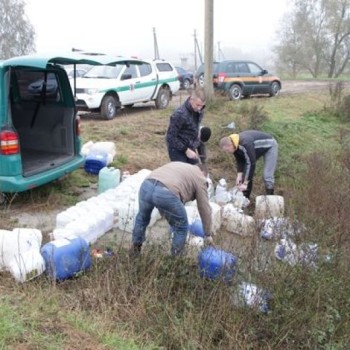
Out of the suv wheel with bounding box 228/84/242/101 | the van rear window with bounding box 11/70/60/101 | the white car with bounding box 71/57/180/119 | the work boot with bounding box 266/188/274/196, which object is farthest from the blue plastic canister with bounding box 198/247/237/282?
the suv wheel with bounding box 228/84/242/101

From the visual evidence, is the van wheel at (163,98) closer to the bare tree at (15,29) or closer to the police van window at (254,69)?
the police van window at (254,69)

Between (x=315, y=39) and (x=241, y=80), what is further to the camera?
(x=315, y=39)

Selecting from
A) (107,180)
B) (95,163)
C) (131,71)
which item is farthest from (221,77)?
(107,180)

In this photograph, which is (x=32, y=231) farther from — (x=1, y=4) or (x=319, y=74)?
(x=319, y=74)

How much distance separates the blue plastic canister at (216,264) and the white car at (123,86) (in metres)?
7.44

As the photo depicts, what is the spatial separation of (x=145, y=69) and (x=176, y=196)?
1112 centimetres

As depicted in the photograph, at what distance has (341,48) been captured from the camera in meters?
53.9

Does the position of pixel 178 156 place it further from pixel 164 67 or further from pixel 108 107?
pixel 164 67

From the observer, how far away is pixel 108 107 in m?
12.9

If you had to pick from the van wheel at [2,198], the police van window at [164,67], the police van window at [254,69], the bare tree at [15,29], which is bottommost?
the van wheel at [2,198]

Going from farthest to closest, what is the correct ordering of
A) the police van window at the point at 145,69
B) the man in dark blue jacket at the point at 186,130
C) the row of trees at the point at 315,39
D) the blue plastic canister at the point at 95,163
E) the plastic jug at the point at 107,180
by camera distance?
the row of trees at the point at 315,39, the police van window at the point at 145,69, the blue plastic canister at the point at 95,163, the plastic jug at the point at 107,180, the man in dark blue jacket at the point at 186,130

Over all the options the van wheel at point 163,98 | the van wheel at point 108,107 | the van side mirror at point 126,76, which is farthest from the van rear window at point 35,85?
the van wheel at point 163,98

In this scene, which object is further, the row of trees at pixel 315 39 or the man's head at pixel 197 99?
the row of trees at pixel 315 39

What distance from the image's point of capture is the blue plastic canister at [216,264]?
13.4ft
